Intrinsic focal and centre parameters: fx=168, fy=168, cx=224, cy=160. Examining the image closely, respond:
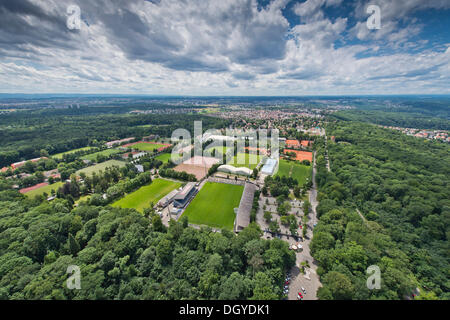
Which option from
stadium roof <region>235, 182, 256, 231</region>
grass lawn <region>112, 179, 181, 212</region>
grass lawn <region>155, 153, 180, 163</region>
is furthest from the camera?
grass lawn <region>155, 153, 180, 163</region>

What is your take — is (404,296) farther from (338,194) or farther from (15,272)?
(15,272)

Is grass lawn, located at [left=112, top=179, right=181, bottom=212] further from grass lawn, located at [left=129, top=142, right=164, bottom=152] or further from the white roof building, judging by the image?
grass lawn, located at [left=129, top=142, right=164, bottom=152]

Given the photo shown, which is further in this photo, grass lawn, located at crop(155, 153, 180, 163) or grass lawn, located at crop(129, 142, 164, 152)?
grass lawn, located at crop(129, 142, 164, 152)

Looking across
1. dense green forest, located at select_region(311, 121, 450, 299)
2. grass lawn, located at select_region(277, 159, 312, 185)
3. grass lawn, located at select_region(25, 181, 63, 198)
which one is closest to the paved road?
dense green forest, located at select_region(311, 121, 450, 299)

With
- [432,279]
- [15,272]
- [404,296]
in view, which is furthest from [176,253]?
[432,279]

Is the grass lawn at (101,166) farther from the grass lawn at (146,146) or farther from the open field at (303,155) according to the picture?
the open field at (303,155)

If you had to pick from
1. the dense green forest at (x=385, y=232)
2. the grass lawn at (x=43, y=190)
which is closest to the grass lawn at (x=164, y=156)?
the grass lawn at (x=43, y=190)
